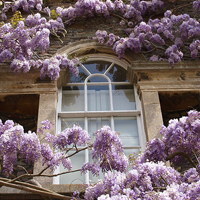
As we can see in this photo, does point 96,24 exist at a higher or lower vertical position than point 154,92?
higher

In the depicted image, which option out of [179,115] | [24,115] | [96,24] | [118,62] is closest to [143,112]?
[179,115]

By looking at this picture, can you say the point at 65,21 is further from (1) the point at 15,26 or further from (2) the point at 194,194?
(2) the point at 194,194

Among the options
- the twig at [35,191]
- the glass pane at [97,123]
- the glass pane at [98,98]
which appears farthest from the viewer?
the glass pane at [98,98]

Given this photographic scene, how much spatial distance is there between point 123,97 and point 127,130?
2.57 feet

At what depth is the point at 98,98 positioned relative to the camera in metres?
6.08

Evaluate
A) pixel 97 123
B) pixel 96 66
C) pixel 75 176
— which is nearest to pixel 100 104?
pixel 97 123

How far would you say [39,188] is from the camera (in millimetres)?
3752

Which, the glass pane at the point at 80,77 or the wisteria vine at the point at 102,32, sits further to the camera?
the glass pane at the point at 80,77

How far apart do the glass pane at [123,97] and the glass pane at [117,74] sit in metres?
0.20

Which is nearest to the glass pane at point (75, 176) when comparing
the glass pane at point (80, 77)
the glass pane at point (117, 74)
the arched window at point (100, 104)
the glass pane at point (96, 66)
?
the arched window at point (100, 104)

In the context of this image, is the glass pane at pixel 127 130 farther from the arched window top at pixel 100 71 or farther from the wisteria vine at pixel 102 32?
the wisteria vine at pixel 102 32

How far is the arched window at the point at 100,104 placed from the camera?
5.45m

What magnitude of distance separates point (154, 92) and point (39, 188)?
291 centimetres

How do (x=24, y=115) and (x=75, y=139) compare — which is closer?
(x=75, y=139)
